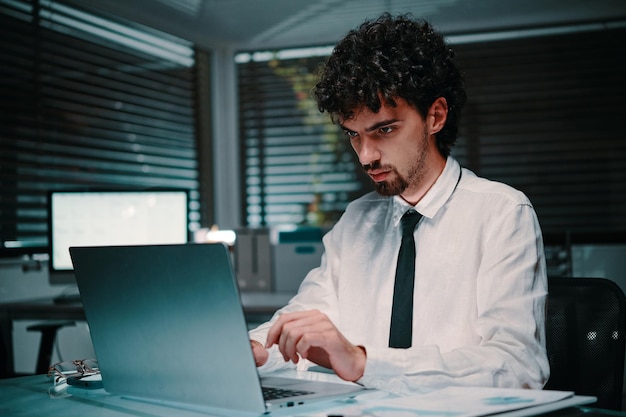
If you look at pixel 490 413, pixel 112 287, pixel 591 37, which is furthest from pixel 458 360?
pixel 591 37

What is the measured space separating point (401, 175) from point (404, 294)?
0.80 ft

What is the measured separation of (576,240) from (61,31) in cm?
272

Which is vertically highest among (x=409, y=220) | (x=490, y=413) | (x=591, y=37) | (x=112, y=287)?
(x=591, y=37)

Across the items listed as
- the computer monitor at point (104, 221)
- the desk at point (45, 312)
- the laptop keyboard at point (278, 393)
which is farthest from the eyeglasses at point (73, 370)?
the computer monitor at point (104, 221)

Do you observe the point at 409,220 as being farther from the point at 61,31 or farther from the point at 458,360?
the point at 61,31

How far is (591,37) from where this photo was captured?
4.20 meters

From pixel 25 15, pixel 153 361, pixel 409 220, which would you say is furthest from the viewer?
pixel 25 15

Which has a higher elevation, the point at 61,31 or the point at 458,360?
the point at 61,31

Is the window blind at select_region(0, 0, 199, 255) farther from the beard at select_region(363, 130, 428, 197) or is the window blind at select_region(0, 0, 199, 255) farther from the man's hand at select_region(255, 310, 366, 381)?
the man's hand at select_region(255, 310, 366, 381)

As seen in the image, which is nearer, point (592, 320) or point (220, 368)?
point (220, 368)

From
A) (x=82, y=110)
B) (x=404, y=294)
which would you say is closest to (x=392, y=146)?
(x=404, y=294)

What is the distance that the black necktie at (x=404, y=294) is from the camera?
155 cm

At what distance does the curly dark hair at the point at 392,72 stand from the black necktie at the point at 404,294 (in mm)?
273

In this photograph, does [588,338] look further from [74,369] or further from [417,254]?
[74,369]
